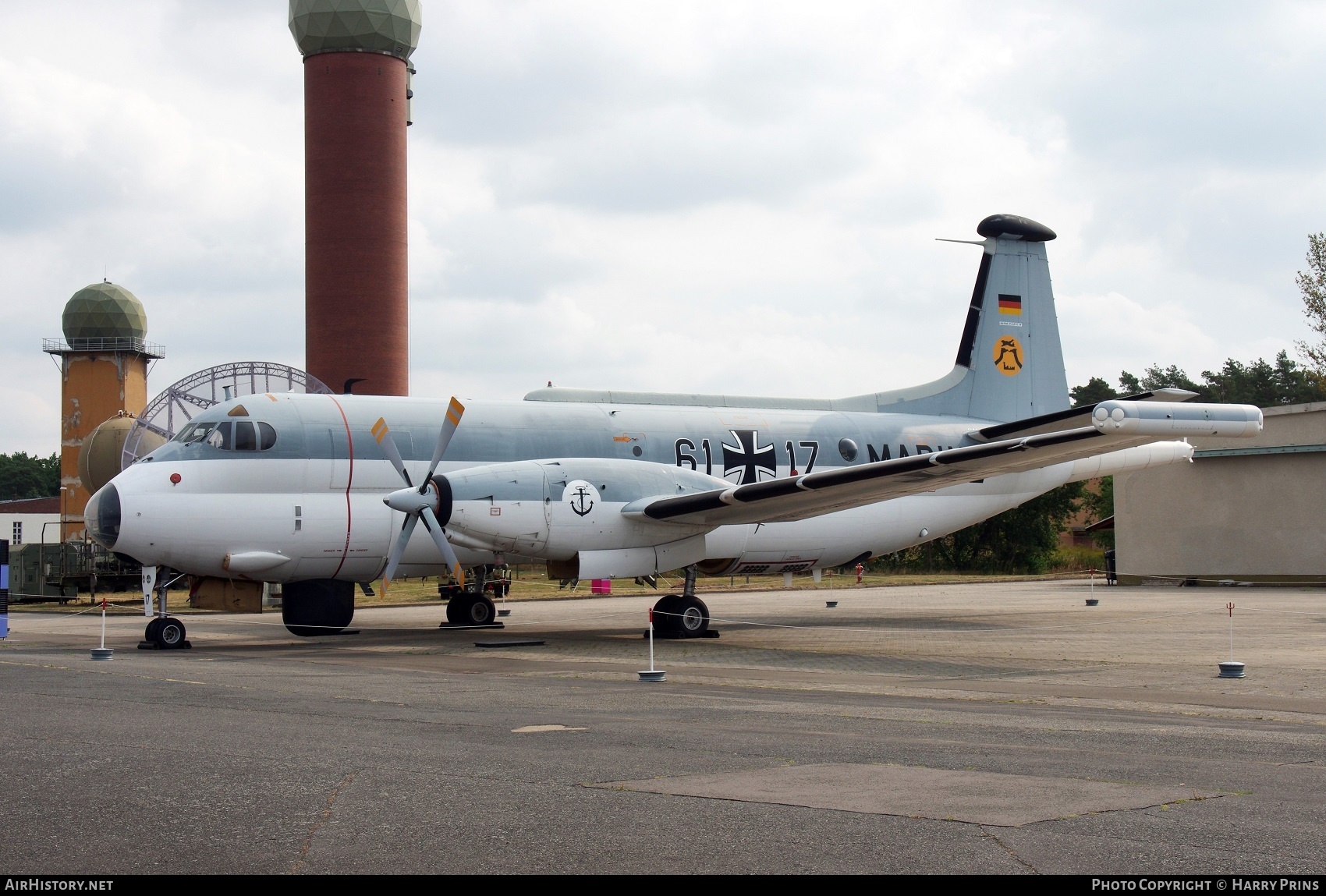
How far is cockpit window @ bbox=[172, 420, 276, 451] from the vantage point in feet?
67.4

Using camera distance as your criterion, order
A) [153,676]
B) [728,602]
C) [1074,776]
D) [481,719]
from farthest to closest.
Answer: [728,602]
[153,676]
[481,719]
[1074,776]

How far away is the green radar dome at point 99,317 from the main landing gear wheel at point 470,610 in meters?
58.9

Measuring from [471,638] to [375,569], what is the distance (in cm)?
213

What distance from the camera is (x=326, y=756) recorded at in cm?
859

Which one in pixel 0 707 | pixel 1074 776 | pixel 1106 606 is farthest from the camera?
pixel 1106 606

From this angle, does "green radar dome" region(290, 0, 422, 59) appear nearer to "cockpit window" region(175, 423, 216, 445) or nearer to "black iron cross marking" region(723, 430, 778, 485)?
"black iron cross marking" region(723, 430, 778, 485)

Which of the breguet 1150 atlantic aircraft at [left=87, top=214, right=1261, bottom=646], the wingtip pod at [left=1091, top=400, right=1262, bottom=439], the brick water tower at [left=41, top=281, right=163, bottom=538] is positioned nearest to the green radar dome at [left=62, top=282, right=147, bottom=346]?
the brick water tower at [left=41, top=281, right=163, bottom=538]

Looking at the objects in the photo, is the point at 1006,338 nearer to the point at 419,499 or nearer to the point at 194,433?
the point at 419,499

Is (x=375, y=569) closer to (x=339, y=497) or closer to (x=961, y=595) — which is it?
(x=339, y=497)

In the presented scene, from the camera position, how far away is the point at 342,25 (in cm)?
5522

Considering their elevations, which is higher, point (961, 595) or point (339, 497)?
point (339, 497)

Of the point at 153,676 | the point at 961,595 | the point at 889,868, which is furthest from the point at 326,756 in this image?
the point at 961,595

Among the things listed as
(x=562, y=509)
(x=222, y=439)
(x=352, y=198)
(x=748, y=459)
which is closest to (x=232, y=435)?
(x=222, y=439)

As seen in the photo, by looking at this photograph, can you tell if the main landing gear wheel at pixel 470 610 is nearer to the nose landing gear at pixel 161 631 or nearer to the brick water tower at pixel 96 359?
the nose landing gear at pixel 161 631
